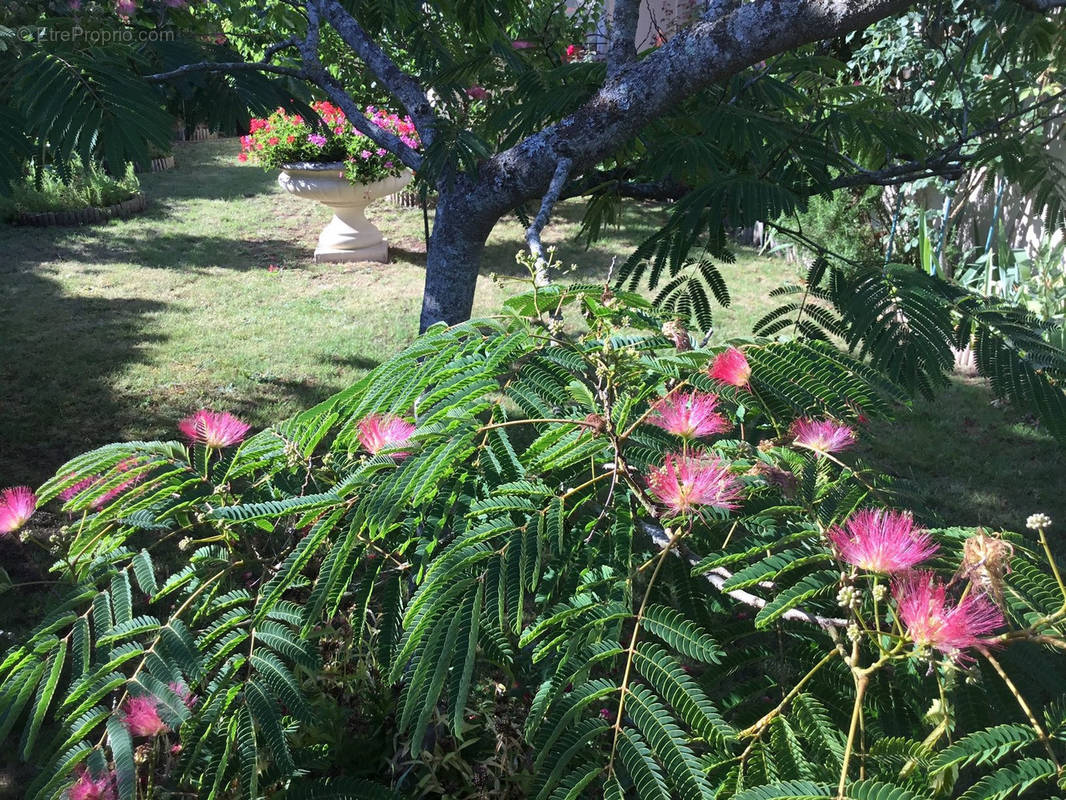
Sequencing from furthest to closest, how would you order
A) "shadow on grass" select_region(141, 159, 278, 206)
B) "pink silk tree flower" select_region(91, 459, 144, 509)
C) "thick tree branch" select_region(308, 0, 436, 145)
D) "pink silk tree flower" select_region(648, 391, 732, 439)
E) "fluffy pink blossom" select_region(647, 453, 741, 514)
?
"shadow on grass" select_region(141, 159, 278, 206), "thick tree branch" select_region(308, 0, 436, 145), "pink silk tree flower" select_region(91, 459, 144, 509), "pink silk tree flower" select_region(648, 391, 732, 439), "fluffy pink blossom" select_region(647, 453, 741, 514)

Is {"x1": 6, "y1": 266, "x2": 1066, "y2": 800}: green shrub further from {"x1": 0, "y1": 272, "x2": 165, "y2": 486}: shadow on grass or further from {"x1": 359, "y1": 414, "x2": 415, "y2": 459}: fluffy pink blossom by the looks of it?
{"x1": 0, "y1": 272, "x2": 165, "y2": 486}: shadow on grass

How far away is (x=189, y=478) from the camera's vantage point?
1568mm

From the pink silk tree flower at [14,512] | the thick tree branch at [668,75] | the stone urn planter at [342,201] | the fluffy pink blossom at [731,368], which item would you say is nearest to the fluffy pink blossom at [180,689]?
the pink silk tree flower at [14,512]

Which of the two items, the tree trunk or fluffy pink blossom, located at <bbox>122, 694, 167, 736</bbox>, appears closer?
fluffy pink blossom, located at <bbox>122, 694, 167, 736</bbox>

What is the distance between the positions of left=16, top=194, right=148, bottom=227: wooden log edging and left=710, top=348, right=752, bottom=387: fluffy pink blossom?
9533 millimetres

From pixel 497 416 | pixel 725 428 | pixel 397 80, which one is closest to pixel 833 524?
pixel 725 428

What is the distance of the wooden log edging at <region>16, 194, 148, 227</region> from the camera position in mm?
8891

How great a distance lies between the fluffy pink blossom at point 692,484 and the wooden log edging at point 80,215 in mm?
9664

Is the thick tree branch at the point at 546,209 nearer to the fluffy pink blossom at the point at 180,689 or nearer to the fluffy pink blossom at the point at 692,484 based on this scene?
the fluffy pink blossom at the point at 692,484

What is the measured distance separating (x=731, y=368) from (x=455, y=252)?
1.25 meters

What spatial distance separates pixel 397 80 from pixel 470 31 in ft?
2.30

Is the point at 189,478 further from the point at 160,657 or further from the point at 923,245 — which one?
the point at 923,245

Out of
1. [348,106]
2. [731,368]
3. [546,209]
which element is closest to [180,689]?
[731,368]

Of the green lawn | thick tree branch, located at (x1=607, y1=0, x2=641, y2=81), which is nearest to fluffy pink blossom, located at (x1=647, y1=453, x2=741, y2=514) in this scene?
thick tree branch, located at (x1=607, y1=0, x2=641, y2=81)
